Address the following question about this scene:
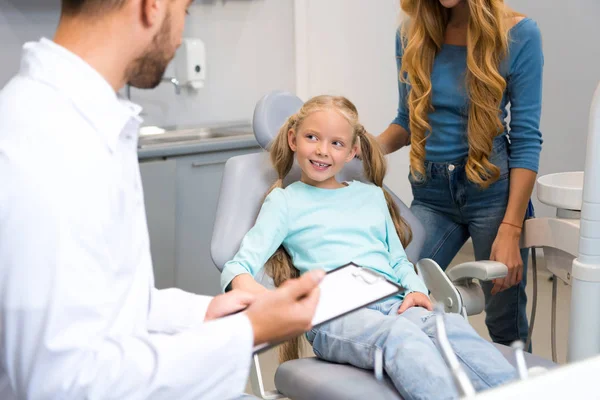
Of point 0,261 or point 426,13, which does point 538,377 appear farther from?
point 426,13

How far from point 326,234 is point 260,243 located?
0.56 ft

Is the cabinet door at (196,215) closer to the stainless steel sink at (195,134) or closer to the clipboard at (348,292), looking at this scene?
the stainless steel sink at (195,134)

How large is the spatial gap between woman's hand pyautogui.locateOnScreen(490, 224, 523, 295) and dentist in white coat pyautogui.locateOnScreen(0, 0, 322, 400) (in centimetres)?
95

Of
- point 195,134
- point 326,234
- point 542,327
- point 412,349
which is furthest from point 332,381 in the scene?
point 195,134

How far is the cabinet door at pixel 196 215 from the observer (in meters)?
3.05

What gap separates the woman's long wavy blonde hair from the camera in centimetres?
184

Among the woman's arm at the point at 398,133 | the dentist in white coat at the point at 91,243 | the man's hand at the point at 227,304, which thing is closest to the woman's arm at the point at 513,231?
the woman's arm at the point at 398,133

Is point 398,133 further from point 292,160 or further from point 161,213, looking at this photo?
point 161,213

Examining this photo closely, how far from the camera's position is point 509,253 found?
A: 6.11 feet

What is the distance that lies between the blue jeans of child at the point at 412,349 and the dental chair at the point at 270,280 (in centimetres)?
5

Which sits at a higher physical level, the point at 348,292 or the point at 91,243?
the point at 91,243

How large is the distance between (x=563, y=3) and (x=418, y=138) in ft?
6.54

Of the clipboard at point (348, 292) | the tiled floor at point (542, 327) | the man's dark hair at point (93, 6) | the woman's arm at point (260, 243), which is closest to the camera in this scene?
the man's dark hair at point (93, 6)

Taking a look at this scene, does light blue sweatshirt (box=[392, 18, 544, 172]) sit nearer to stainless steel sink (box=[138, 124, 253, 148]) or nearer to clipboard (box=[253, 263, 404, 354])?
clipboard (box=[253, 263, 404, 354])
